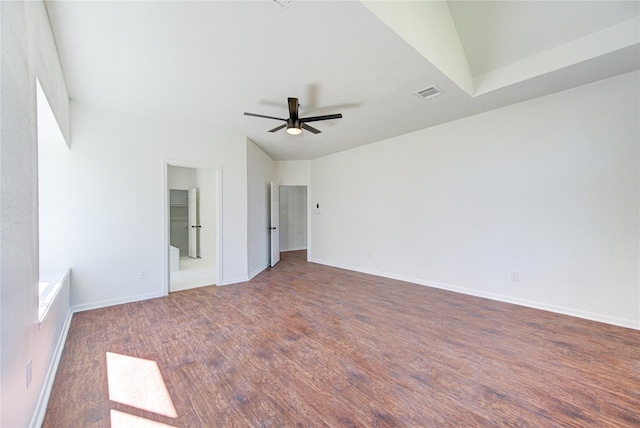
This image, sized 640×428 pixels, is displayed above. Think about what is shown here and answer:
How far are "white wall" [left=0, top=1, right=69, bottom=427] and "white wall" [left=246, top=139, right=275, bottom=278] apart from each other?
3307mm

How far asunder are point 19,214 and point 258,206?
426 centimetres

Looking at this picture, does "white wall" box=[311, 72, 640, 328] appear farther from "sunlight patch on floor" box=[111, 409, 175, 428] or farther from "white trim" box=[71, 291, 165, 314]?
"sunlight patch on floor" box=[111, 409, 175, 428]

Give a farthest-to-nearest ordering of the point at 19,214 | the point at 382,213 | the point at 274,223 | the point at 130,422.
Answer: the point at 274,223
the point at 382,213
the point at 130,422
the point at 19,214

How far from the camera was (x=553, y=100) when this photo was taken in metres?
3.30

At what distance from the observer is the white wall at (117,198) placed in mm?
3336

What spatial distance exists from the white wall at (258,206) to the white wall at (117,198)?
42.2 inches

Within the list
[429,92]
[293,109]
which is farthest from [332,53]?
[429,92]

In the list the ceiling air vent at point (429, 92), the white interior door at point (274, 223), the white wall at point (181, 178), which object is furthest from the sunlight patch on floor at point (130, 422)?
the white wall at point (181, 178)

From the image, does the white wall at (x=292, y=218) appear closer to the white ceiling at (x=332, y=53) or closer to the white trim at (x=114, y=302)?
the white trim at (x=114, y=302)

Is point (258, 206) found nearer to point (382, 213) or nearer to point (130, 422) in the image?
point (382, 213)

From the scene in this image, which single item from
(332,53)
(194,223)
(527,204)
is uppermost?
(332,53)

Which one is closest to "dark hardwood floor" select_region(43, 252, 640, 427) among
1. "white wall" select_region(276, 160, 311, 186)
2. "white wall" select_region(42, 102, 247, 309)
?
"white wall" select_region(42, 102, 247, 309)

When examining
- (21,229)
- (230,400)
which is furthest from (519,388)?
(21,229)

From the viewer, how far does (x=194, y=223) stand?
743cm
